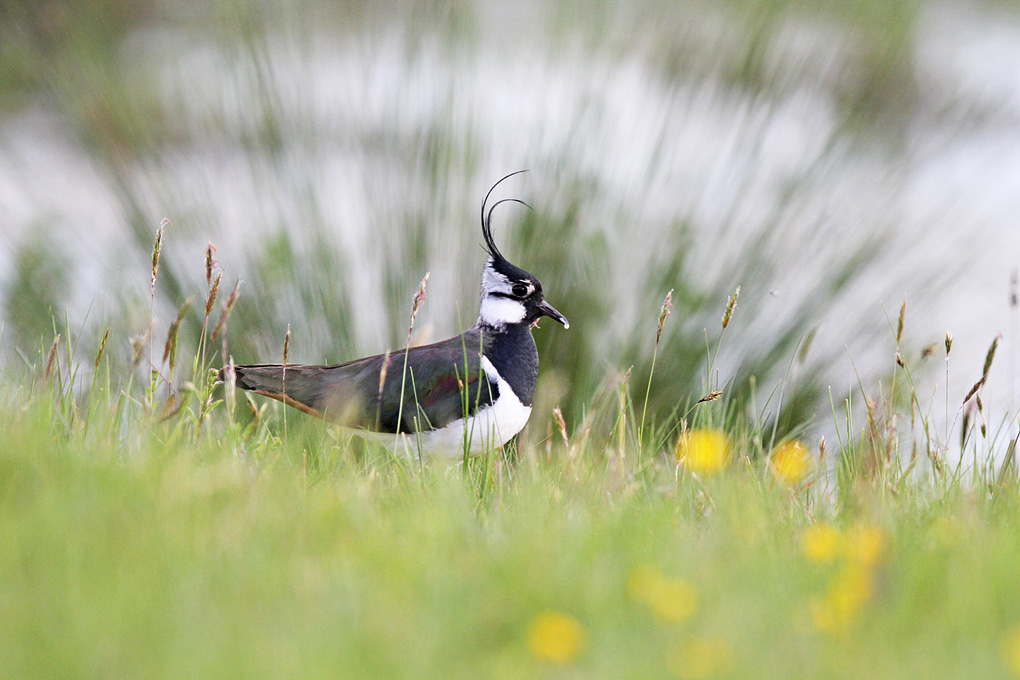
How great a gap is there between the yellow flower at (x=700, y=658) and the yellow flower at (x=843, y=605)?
6.9 inches

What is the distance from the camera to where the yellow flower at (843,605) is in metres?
1.38

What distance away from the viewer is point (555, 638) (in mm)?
1301

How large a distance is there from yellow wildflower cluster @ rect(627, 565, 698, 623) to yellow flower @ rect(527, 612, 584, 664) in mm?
114

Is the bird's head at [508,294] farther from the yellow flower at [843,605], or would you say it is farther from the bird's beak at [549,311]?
the yellow flower at [843,605]

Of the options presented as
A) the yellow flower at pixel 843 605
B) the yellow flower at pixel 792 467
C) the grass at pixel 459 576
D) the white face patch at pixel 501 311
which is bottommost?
the white face patch at pixel 501 311

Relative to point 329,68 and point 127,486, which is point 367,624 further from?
point 329,68

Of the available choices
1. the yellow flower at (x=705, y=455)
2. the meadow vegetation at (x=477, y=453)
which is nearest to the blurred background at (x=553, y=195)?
the meadow vegetation at (x=477, y=453)

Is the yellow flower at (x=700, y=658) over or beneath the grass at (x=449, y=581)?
over

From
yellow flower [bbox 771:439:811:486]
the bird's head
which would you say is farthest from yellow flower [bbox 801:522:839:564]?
the bird's head

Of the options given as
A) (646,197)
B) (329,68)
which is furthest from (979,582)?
(329,68)

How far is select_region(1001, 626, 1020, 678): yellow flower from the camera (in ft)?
4.31

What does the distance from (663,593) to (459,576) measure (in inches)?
12.9

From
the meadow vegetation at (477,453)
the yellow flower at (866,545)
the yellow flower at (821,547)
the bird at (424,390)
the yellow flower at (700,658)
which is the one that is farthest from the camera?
the bird at (424,390)

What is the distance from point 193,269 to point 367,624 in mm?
2533
